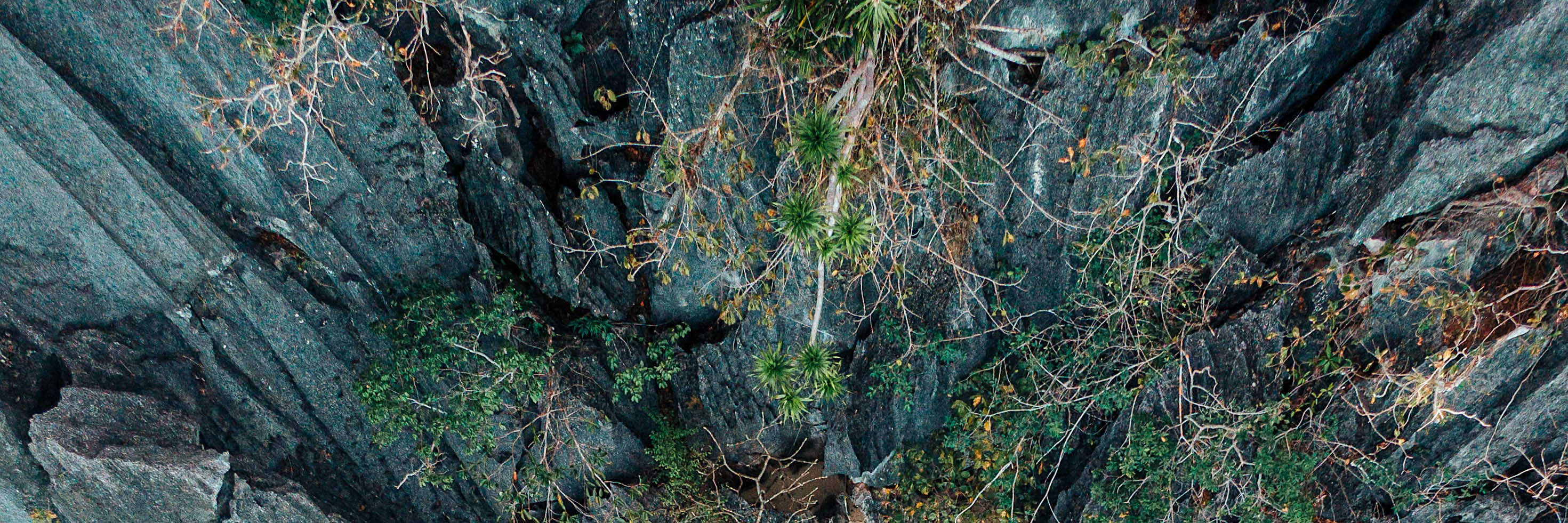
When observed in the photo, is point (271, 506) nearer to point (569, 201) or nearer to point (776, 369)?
point (569, 201)

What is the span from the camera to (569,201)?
5230mm

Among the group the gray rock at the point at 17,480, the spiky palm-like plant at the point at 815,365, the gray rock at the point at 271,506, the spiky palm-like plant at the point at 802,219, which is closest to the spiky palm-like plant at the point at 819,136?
the spiky palm-like plant at the point at 802,219

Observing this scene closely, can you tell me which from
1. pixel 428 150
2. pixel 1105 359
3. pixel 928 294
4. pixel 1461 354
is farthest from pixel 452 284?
pixel 1461 354

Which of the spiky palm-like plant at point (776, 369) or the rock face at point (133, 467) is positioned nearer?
the spiky palm-like plant at point (776, 369)

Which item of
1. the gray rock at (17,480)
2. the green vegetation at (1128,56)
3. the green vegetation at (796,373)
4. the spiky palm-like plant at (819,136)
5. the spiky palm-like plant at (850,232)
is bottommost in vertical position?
the gray rock at (17,480)

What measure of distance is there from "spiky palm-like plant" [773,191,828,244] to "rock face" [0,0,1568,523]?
81 cm

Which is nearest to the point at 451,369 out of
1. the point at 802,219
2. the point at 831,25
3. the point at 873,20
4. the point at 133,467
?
the point at 133,467

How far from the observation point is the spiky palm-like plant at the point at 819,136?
3.79 m

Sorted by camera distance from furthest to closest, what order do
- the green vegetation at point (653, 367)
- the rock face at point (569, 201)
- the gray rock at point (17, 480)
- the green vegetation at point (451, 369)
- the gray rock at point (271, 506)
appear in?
the green vegetation at point (653, 367), the green vegetation at point (451, 369), the gray rock at point (271, 506), the gray rock at point (17, 480), the rock face at point (569, 201)

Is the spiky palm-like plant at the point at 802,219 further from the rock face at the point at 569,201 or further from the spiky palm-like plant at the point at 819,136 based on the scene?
the rock face at the point at 569,201

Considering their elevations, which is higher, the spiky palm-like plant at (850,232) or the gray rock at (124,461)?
the spiky palm-like plant at (850,232)

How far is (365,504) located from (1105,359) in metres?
5.97

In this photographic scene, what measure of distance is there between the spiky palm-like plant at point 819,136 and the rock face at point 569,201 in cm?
62

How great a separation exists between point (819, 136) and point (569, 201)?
7.67 ft
